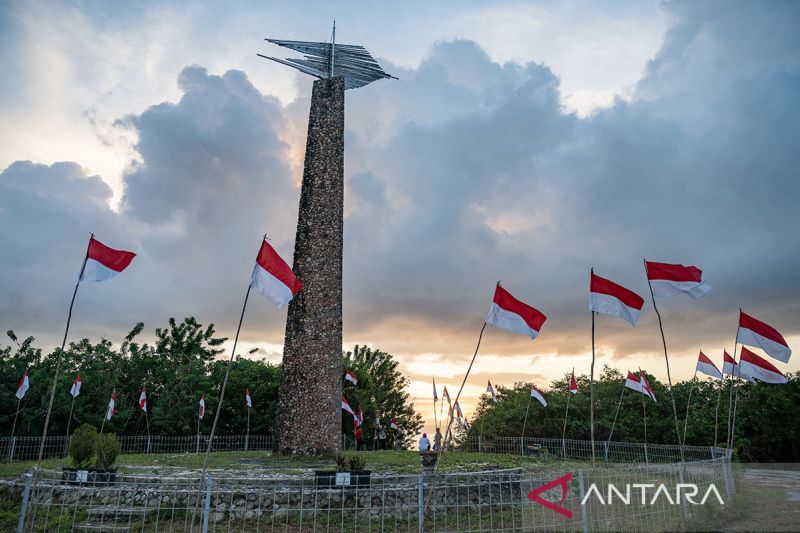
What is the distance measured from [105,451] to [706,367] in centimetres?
1709

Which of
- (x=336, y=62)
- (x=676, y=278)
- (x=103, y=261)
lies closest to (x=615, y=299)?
(x=676, y=278)

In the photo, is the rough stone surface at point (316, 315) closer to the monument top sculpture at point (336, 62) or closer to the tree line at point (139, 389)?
the monument top sculpture at point (336, 62)

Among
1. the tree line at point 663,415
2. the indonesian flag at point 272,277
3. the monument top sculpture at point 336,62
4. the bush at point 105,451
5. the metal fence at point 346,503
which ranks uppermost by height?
the monument top sculpture at point 336,62

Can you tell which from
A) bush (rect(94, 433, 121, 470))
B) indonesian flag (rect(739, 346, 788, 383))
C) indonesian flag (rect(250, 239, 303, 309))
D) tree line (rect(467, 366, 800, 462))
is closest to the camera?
indonesian flag (rect(250, 239, 303, 309))

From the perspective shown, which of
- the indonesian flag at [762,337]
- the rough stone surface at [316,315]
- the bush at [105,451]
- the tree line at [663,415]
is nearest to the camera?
the bush at [105,451]

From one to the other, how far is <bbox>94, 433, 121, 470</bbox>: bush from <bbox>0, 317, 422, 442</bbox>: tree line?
14.2 metres

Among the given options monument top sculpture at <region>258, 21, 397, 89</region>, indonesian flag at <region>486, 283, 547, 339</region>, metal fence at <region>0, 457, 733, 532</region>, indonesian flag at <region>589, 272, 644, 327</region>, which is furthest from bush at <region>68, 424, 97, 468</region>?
monument top sculpture at <region>258, 21, 397, 89</region>

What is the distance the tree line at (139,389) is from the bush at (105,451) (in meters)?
14.2

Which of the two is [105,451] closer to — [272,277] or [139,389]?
[272,277]

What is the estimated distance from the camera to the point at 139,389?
2870 centimetres

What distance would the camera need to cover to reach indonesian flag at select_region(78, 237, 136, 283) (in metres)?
9.36

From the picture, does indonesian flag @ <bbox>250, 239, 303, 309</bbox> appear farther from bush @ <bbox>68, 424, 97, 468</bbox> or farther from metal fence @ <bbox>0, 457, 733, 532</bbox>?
bush @ <bbox>68, 424, 97, 468</bbox>

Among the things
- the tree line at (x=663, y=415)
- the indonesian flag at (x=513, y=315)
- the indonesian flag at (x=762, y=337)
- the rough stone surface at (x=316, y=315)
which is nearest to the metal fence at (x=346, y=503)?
the indonesian flag at (x=513, y=315)

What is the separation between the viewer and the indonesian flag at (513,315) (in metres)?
9.95
